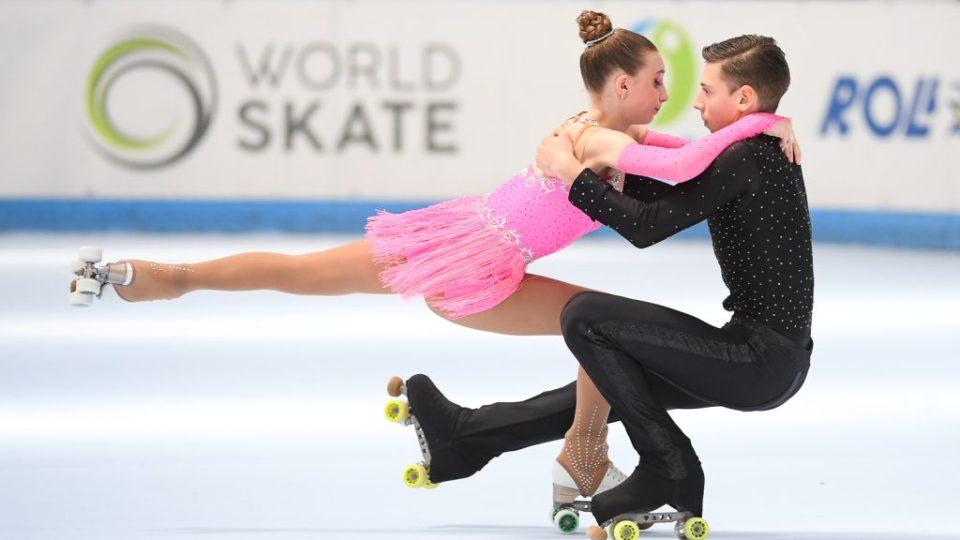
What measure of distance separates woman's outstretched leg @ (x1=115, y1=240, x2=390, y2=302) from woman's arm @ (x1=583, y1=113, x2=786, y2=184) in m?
0.65

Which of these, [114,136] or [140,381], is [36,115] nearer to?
[114,136]

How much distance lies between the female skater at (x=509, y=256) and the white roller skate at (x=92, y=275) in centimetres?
1

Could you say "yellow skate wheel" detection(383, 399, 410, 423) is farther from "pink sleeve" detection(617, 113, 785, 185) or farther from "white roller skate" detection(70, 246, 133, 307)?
"pink sleeve" detection(617, 113, 785, 185)

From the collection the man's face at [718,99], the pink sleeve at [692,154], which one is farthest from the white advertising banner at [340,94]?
the pink sleeve at [692,154]

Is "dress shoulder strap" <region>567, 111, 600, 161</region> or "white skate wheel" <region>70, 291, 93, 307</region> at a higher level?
"dress shoulder strap" <region>567, 111, 600, 161</region>

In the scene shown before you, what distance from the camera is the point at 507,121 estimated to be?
28.3ft

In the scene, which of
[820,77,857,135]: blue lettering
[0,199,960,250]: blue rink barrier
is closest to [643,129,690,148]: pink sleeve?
[0,199,960,250]: blue rink barrier

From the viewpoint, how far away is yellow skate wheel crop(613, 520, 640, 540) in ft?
9.19

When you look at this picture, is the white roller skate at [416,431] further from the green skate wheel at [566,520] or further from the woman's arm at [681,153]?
the woman's arm at [681,153]

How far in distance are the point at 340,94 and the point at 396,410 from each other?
5.48 metres

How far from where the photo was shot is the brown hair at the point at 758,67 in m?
2.80

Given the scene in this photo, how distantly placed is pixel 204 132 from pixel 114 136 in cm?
53

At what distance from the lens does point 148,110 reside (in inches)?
336

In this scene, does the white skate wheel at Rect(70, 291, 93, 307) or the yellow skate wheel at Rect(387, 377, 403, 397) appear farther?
the yellow skate wheel at Rect(387, 377, 403, 397)
